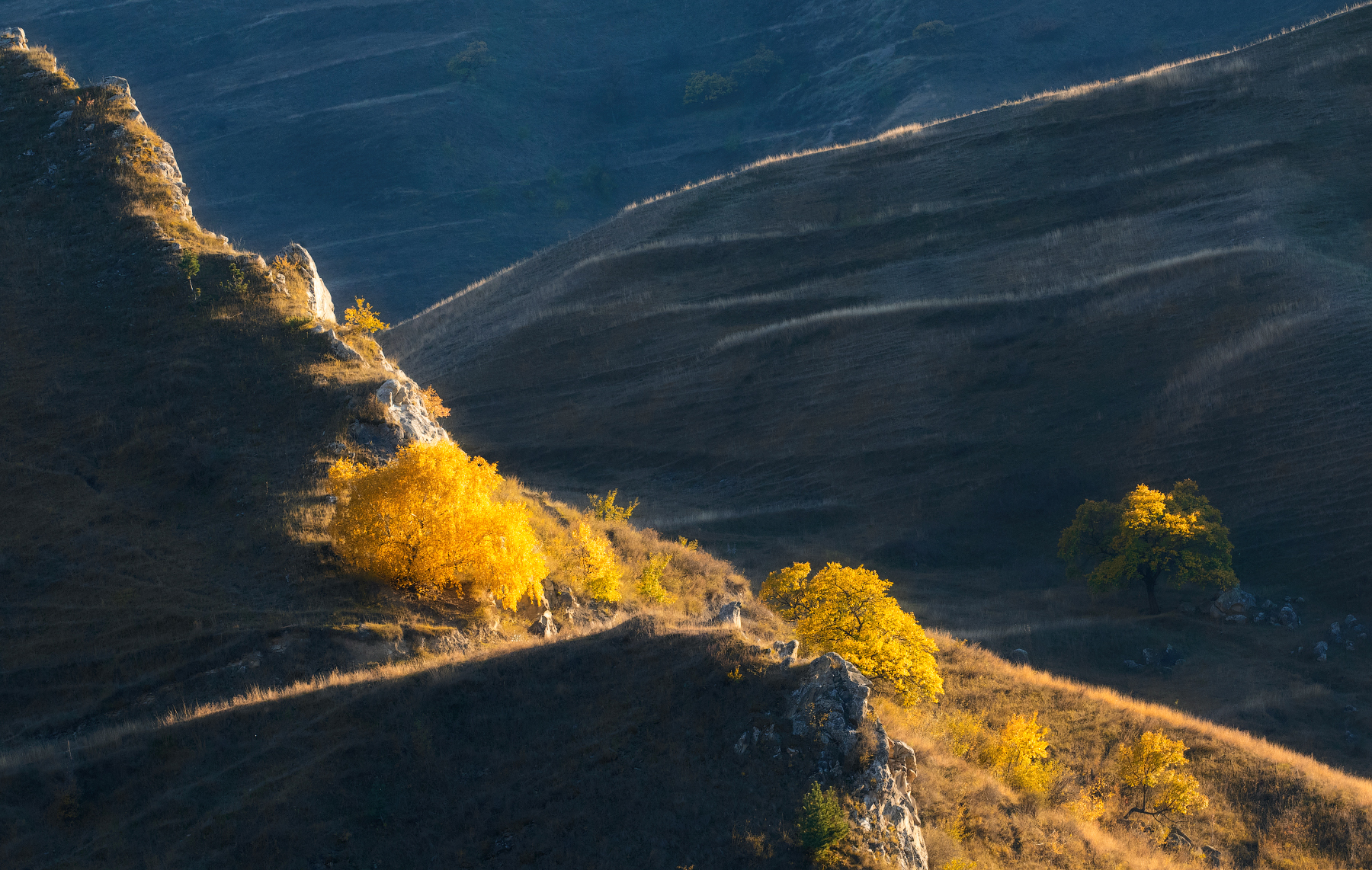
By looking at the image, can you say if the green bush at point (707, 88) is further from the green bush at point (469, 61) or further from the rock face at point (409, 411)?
the rock face at point (409, 411)

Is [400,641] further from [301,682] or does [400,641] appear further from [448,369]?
[448,369]

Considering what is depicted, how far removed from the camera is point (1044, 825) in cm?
1373

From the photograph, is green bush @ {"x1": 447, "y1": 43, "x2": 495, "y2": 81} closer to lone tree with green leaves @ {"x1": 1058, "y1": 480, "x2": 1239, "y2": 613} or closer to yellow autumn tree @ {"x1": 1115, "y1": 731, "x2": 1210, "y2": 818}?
lone tree with green leaves @ {"x1": 1058, "y1": 480, "x2": 1239, "y2": 613}

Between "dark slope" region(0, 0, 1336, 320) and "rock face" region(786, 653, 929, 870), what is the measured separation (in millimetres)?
76405

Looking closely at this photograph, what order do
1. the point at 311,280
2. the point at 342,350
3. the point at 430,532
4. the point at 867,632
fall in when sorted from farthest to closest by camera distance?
the point at 311,280 → the point at 342,350 → the point at 430,532 → the point at 867,632

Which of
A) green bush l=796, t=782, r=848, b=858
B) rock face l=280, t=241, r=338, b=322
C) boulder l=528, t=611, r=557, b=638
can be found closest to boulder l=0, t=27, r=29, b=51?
rock face l=280, t=241, r=338, b=322

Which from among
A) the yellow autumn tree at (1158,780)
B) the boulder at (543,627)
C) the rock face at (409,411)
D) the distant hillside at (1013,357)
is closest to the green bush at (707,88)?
the distant hillside at (1013,357)

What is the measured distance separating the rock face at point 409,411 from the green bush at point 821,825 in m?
13.8

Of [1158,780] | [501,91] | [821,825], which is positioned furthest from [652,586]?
[501,91]

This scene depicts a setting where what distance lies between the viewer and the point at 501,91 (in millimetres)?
113562

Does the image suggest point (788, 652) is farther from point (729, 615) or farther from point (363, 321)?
point (363, 321)

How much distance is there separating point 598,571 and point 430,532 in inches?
205

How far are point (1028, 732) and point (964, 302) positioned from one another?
88.4ft

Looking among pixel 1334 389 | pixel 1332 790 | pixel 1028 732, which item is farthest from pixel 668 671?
pixel 1334 389
